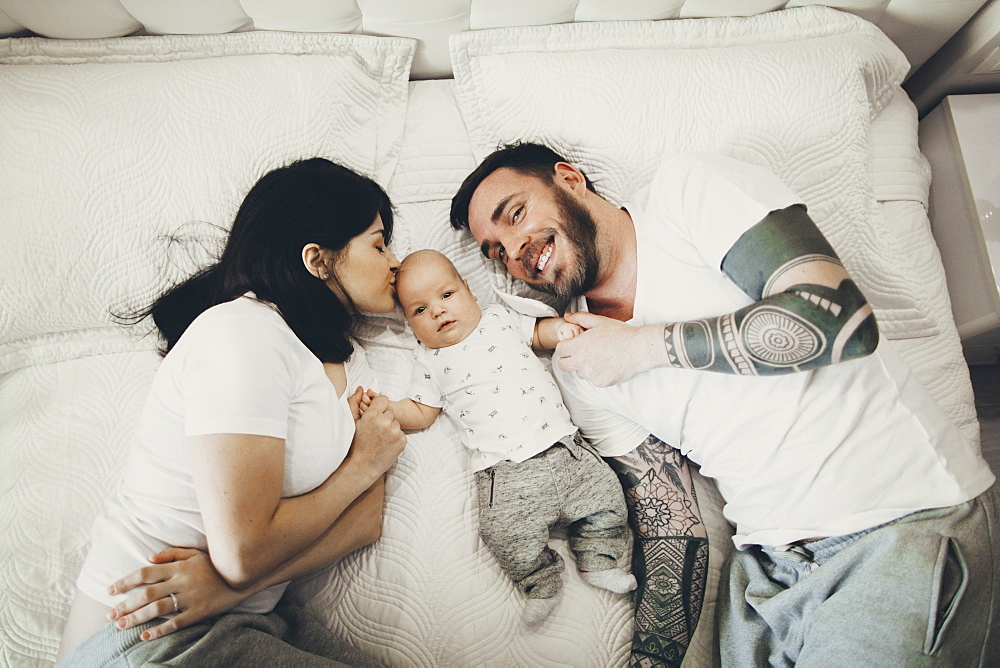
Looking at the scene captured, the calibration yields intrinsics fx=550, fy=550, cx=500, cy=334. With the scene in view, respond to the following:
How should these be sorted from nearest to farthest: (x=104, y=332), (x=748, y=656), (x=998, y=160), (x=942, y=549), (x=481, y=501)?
(x=942, y=549), (x=748, y=656), (x=481, y=501), (x=104, y=332), (x=998, y=160)

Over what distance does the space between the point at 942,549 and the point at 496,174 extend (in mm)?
Answer: 1176

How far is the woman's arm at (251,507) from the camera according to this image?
0.93 metres

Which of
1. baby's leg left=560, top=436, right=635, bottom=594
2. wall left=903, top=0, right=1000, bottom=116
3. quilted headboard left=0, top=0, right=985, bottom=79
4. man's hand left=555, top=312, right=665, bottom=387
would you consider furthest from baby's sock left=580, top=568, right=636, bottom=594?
wall left=903, top=0, right=1000, bottom=116

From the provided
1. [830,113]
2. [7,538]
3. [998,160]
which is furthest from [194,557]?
[998,160]

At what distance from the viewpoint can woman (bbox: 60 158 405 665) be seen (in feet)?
3.11

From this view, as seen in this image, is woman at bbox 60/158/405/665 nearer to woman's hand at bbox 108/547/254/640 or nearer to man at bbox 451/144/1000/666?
woman's hand at bbox 108/547/254/640

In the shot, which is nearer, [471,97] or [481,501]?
[481,501]

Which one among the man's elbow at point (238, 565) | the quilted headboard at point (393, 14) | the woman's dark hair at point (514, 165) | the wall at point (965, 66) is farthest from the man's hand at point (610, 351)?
the wall at point (965, 66)

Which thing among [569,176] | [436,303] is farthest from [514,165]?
[436,303]

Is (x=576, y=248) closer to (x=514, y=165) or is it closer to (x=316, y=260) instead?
(x=514, y=165)

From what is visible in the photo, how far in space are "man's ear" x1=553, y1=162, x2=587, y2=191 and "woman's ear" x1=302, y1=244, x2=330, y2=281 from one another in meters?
0.58

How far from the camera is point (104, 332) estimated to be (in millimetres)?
1400

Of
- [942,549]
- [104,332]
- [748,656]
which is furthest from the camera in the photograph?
[104,332]

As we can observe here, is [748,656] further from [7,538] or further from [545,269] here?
[7,538]
